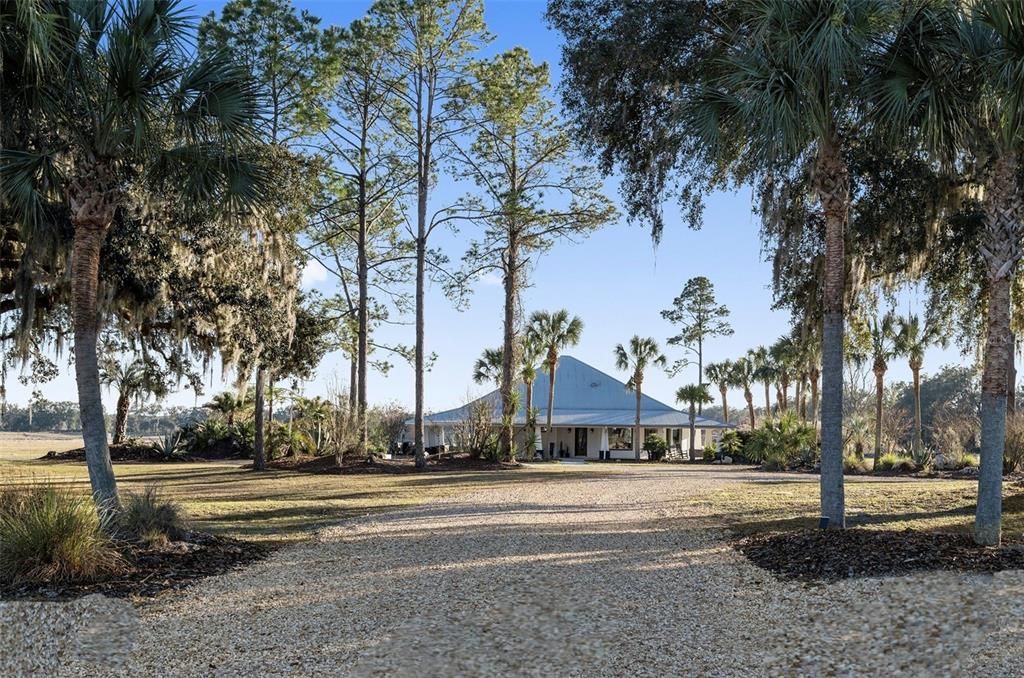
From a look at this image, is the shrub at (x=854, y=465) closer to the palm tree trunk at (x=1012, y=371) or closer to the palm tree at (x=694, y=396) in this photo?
the palm tree trunk at (x=1012, y=371)

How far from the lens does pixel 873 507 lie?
12703mm

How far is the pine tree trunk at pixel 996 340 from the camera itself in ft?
26.7

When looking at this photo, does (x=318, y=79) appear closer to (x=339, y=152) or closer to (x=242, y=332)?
(x=339, y=152)

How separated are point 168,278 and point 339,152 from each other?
12.2 m

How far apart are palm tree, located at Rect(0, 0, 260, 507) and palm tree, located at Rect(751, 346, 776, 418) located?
4689 centimetres

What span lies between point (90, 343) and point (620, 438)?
3893 centimetres

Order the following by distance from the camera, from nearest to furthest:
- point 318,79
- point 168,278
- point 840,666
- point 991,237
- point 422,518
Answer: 1. point 840,666
2. point 991,237
3. point 422,518
4. point 168,278
5. point 318,79

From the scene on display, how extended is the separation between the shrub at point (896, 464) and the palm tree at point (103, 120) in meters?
22.0

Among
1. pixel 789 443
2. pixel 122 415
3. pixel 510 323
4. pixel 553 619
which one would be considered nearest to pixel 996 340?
pixel 553 619

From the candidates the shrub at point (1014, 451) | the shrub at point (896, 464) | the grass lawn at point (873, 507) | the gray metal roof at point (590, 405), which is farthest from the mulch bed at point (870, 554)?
the gray metal roof at point (590, 405)

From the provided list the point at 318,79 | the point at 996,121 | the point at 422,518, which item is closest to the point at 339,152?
the point at 318,79

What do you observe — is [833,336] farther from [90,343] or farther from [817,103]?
[90,343]

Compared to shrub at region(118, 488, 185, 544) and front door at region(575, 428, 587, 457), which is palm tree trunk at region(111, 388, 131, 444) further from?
shrub at region(118, 488, 185, 544)

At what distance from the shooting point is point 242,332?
56.1 ft
